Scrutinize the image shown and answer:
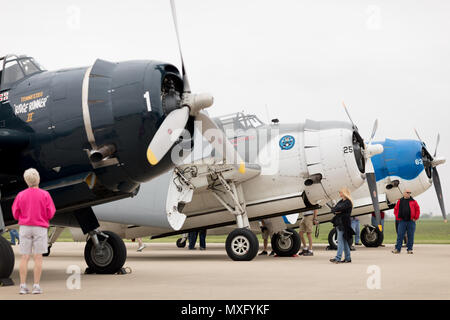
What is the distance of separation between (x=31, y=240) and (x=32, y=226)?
0.18 meters

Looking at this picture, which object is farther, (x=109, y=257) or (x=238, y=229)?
(x=238, y=229)

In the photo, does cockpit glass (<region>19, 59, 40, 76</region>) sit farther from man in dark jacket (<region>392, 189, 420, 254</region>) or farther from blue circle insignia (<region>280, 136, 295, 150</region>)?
man in dark jacket (<region>392, 189, 420, 254</region>)

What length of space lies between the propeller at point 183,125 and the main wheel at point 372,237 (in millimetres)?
13456

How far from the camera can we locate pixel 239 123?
16391 mm

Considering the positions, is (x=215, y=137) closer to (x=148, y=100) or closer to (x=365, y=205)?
(x=148, y=100)

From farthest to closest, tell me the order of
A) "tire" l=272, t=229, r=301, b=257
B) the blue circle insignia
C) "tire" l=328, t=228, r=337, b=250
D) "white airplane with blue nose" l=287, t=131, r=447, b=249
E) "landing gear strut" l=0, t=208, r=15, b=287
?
"tire" l=328, t=228, r=337, b=250
"white airplane with blue nose" l=287, t=131, r=447, b=249
"tire" l=272, t=229, r=301, b=257
the blue circle insignia
"landing gear strut" l=0, t=208, r=15, b=287

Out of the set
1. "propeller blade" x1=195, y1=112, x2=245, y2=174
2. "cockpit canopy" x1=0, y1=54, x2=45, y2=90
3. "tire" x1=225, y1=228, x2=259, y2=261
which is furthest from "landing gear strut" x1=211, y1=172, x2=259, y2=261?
"cockpit canopy" x1=0, y1=54, x2=45, y2=90

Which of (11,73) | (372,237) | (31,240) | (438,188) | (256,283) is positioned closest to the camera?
(31,240)

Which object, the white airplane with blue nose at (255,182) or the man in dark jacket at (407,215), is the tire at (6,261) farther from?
the man in dark jacket at (407,215)

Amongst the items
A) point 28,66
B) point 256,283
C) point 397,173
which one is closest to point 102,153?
point 28,66

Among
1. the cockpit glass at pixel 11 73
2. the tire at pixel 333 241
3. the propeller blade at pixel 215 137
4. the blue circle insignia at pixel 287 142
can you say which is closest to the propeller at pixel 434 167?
the tire at pixel 333 241

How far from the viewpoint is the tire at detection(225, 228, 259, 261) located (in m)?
14.5

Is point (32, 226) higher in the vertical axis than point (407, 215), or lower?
higher
